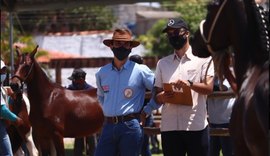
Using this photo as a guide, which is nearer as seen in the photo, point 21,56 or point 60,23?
point 21,56

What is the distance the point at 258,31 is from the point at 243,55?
0.27 m

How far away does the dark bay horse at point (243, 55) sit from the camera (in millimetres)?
5566

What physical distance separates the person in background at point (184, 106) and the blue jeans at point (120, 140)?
0.34 meters


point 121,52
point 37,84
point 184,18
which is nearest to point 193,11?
point 184,18

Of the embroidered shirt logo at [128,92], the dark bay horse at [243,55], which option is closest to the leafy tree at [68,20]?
the embroidered shirt logo at [128,92]

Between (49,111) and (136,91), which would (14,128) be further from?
(136,91)

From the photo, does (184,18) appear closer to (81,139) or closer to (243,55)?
(81,139)

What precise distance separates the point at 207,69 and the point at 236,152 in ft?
4.09

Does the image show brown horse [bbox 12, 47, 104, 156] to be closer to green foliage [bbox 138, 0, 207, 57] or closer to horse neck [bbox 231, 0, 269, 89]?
horse neck [bbox 231, 0, 269, 89]

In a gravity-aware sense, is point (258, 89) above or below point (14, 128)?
above

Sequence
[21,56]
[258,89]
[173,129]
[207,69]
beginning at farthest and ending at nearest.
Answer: [21,56] < [173,129] < [207,69] < [258,89]

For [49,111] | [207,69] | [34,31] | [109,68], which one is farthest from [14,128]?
[34,31]

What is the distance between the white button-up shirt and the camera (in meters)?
7.53

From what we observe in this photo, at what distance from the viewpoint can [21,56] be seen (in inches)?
470
